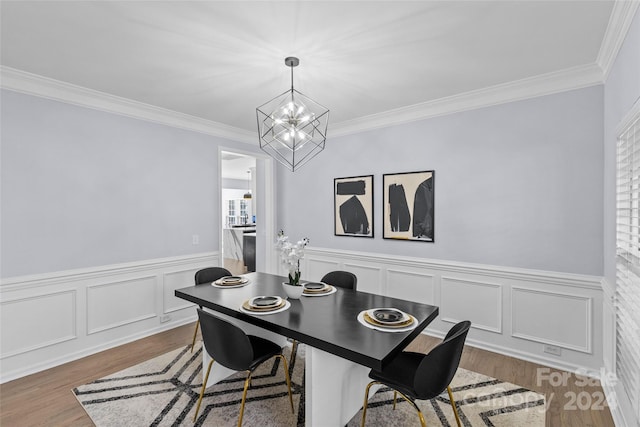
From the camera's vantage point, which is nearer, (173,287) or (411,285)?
(411,285)

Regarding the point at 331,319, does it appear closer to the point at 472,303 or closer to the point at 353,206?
the point at 472,303

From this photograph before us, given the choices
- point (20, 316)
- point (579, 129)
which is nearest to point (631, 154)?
point (579, 129)

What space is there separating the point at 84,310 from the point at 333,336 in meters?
2.79

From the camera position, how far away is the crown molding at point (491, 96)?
100 inches

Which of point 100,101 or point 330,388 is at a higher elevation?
point 100,101

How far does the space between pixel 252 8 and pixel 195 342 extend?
3102mm

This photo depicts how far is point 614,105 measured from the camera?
2143 mm

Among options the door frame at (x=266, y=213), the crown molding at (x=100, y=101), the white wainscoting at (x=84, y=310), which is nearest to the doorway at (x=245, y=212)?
the door frame at (x=266, y=213)

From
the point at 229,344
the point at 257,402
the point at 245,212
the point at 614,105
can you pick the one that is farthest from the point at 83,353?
the point at 245,212

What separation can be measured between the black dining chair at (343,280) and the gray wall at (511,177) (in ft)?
3.38

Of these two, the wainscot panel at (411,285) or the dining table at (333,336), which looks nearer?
the dining table at (333,336)

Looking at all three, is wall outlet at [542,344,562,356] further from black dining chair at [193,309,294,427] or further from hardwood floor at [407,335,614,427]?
black dining chair at [193,309,294,427]

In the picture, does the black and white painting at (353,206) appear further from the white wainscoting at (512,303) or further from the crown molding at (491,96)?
the crown molding at (491,96)

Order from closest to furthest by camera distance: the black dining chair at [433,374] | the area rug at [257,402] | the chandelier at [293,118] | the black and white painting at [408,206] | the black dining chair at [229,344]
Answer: the black dining chair at [433,374]
the black dining chair at [229,344]
the area rug at [257,402]
the chandelier at [293,118]
the black and white painting at [408,206]
